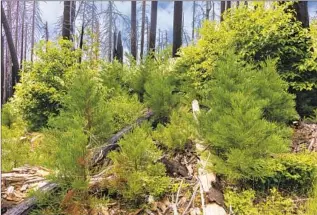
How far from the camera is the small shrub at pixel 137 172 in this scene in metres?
2.05

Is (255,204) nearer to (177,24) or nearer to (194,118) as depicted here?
(194,118)

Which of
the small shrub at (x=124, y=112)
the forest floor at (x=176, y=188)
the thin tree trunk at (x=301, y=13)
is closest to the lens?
the forest floor at (x=176, y=188)

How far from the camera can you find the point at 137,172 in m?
2.08

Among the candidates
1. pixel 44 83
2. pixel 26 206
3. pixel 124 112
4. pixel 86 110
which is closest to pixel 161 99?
pixel 124 112

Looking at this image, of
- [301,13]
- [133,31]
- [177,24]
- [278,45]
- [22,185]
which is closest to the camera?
[22,185]

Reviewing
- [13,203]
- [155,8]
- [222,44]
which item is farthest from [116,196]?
[155,8]

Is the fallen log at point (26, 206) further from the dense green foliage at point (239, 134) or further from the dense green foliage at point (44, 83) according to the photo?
the dense green foliage at point (44, 83)

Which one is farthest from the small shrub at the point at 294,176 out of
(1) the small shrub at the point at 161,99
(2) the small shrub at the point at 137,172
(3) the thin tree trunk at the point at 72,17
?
(3) the thin tree trunk at the point at 72,17

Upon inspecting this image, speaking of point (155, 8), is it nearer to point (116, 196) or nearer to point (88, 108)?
point (88, 108)

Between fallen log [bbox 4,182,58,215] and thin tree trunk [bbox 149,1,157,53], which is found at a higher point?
thin tree trunk [bbox 149,1,157,53]

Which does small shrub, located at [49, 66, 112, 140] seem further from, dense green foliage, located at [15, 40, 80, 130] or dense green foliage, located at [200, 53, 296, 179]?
dense green foliage, located at [15, 40, 80, 130]

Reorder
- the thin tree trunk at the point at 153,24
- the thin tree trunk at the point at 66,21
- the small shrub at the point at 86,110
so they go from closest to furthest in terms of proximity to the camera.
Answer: the small shrub at the point at 86,110
the thin tree trunk at the point at 66,21
the thin tree trunk at the point at 153,24

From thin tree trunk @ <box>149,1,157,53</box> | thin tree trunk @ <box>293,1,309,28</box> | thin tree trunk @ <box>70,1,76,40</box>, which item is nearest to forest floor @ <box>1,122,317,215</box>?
thin tree trunk @ <box>293,1,309,28</box>

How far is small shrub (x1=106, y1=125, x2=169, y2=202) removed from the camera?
2.05m
